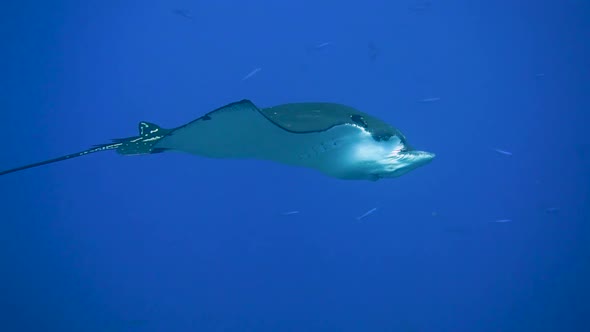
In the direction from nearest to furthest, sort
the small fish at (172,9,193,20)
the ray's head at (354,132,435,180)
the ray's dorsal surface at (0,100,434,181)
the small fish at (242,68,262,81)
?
the ray's dorsal surface at (0,100,434,181) < the ray's head at (354,132,435,180) < the small fish at (172,9,193,20) < the small fish at (242,68,262,81)

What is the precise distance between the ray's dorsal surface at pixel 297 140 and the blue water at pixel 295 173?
2784 millimetres

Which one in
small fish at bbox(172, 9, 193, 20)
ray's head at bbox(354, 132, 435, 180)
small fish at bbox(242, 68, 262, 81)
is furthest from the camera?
small fish at bbox(242, 68, 262, 81)

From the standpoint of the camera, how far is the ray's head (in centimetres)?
296

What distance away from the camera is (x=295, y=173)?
614 cm

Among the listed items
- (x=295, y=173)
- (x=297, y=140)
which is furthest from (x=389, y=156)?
(x=295, y=173)

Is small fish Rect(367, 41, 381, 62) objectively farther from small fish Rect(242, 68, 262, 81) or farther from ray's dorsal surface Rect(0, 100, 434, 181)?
ray's dorsal surface Rect(0, 100, 434, 181)

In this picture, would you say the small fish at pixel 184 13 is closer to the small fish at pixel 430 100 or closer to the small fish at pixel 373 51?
the small fish at pixel 373 51

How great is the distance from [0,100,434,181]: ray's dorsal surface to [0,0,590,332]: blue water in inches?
110

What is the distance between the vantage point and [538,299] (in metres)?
7.54

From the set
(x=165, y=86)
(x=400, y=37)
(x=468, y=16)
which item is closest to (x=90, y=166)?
(x=165, y=86)

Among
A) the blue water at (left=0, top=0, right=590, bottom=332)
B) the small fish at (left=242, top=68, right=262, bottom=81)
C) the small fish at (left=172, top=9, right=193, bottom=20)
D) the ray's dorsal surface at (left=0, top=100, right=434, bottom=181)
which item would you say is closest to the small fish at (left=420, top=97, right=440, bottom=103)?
the blue water at (left=0, top=0, right=590, bottom=332)

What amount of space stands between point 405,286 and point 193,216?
12.7ft

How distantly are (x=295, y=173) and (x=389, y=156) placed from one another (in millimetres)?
3173

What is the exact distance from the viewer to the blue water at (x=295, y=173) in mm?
5840
